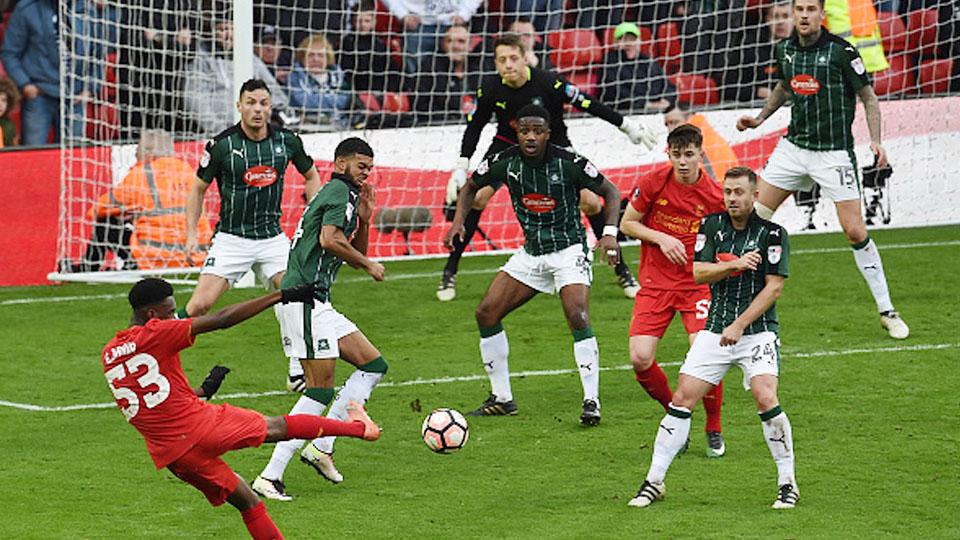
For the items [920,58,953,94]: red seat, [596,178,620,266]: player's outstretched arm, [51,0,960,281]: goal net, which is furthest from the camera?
[920,58,953,94]: red seat

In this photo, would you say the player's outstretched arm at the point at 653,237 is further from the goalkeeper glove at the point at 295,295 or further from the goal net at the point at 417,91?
the goal net at the point at 417,91

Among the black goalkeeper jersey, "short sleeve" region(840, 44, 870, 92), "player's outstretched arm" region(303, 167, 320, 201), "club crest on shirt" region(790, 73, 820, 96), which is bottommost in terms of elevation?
"player's outstretched arm" region(303, 167, 320, 201)

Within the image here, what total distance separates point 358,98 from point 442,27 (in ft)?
4.90

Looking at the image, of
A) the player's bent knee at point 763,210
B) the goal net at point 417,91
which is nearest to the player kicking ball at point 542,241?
the player's bent knee at point 763,210

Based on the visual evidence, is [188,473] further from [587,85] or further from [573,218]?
[587,85]

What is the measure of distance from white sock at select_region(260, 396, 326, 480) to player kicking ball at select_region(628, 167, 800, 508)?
1.87m

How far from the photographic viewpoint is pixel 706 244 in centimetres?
896

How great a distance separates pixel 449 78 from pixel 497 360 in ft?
27.0

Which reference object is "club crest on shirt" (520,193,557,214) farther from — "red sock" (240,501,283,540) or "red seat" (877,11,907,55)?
"red seat" (877,11,907,55)

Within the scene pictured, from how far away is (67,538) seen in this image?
27.9 ft

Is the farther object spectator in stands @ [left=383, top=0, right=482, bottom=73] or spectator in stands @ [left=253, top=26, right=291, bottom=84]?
spectator in stands @ [left=383, top=0, right=482, bottom=73]

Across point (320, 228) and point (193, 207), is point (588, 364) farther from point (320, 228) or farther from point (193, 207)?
point (193, 207)

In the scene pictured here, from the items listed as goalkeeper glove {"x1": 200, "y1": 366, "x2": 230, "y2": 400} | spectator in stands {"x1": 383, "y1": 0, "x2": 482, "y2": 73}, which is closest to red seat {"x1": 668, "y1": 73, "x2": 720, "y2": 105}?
Answer: spectator in stands {"x1": 383, "y1": 0, "x2": 482, "y2": 73}

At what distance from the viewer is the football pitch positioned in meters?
8.68
